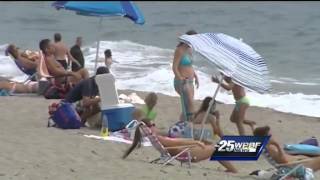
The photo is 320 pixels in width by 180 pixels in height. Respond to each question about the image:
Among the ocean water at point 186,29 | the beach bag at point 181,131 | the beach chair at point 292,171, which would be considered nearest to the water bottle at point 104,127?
the beach bag at point 181,131

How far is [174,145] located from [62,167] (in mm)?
1146

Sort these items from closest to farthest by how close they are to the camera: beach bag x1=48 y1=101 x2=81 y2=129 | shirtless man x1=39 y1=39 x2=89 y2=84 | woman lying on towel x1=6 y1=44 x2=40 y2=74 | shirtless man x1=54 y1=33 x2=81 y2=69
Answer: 1. beach bag x1=48 y1=101 x2=81 y2=129
2. shirtless man x1=39 y1=39 x2=89 y2=84
3. shirtless man x1=54 y1=33 x2=81 y2=69
4. woman lying on towel x1=6 y1=44 x2=40 y2=74

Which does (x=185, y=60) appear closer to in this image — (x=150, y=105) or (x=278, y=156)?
(x=150, y=105)

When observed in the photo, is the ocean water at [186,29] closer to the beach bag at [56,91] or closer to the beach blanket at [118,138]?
the beach bag at [56,91]

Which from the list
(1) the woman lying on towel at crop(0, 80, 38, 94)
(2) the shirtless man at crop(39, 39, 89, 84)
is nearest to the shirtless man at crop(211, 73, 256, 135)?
(2) the shirtless man at crop(39, 39, 89, 84)

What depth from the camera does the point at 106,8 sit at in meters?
9.50

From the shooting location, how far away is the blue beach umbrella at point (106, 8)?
9.38 meters

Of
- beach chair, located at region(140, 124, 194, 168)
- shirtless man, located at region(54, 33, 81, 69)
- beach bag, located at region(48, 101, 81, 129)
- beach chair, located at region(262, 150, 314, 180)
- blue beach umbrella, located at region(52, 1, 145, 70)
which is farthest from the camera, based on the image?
shirtless man, located at region(54, 33, 81, 69)

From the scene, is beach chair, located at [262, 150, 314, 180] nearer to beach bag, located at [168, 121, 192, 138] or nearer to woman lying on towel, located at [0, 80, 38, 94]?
beach bag, located at [168, 121, 192, 138]

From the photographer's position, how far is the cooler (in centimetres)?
897

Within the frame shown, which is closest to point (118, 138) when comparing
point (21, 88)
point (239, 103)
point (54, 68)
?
point (239, 103)

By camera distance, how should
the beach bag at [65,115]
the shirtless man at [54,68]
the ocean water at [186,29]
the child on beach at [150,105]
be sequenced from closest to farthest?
the child on beach at [150,105] → the beach bag at [65,115] → the shirtless man at [54,68] → the ocean water at [186,29]

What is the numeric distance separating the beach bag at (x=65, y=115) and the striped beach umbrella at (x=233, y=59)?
6.59 feet

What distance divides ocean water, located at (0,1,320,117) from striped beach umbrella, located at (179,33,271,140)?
4.51 m
